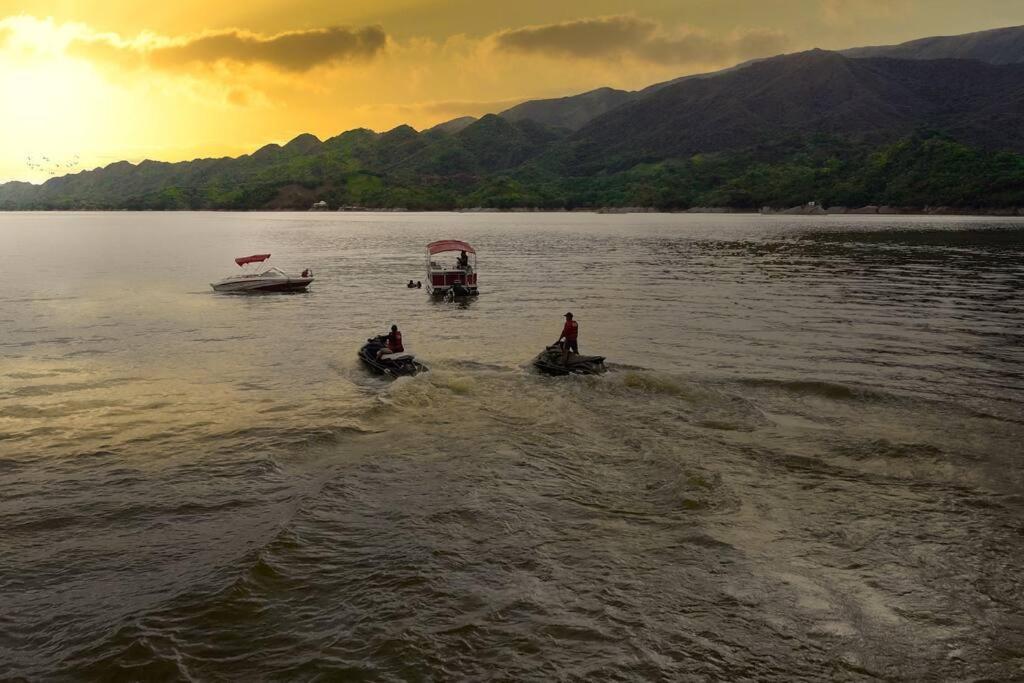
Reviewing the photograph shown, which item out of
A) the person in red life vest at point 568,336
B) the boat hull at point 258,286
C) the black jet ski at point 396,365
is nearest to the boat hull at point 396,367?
the black jet ski at point 396,365

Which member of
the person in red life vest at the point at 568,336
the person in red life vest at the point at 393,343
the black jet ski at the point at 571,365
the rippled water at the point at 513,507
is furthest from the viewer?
the person in red life vest at the point at 393,343

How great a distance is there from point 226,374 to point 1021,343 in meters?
37.8

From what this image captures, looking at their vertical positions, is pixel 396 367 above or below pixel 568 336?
below

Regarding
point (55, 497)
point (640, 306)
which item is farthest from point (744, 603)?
point (640, 306)

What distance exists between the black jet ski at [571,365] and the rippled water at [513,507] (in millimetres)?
738

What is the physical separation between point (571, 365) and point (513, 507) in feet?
40.3

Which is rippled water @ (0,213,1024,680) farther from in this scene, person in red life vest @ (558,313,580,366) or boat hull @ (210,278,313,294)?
boat hull @ (210,278,313,294)

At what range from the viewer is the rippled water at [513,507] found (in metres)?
10.4

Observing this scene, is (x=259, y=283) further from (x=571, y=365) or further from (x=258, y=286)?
(x=571, y=365)

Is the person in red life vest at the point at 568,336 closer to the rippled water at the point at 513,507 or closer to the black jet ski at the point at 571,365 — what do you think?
the black jet ski at the point at 571,365

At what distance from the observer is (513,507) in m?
15.2

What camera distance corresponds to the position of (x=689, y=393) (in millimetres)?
24359

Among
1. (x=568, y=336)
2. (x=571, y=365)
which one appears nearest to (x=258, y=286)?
(x=568, y=336)

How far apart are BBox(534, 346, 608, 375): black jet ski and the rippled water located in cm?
74
